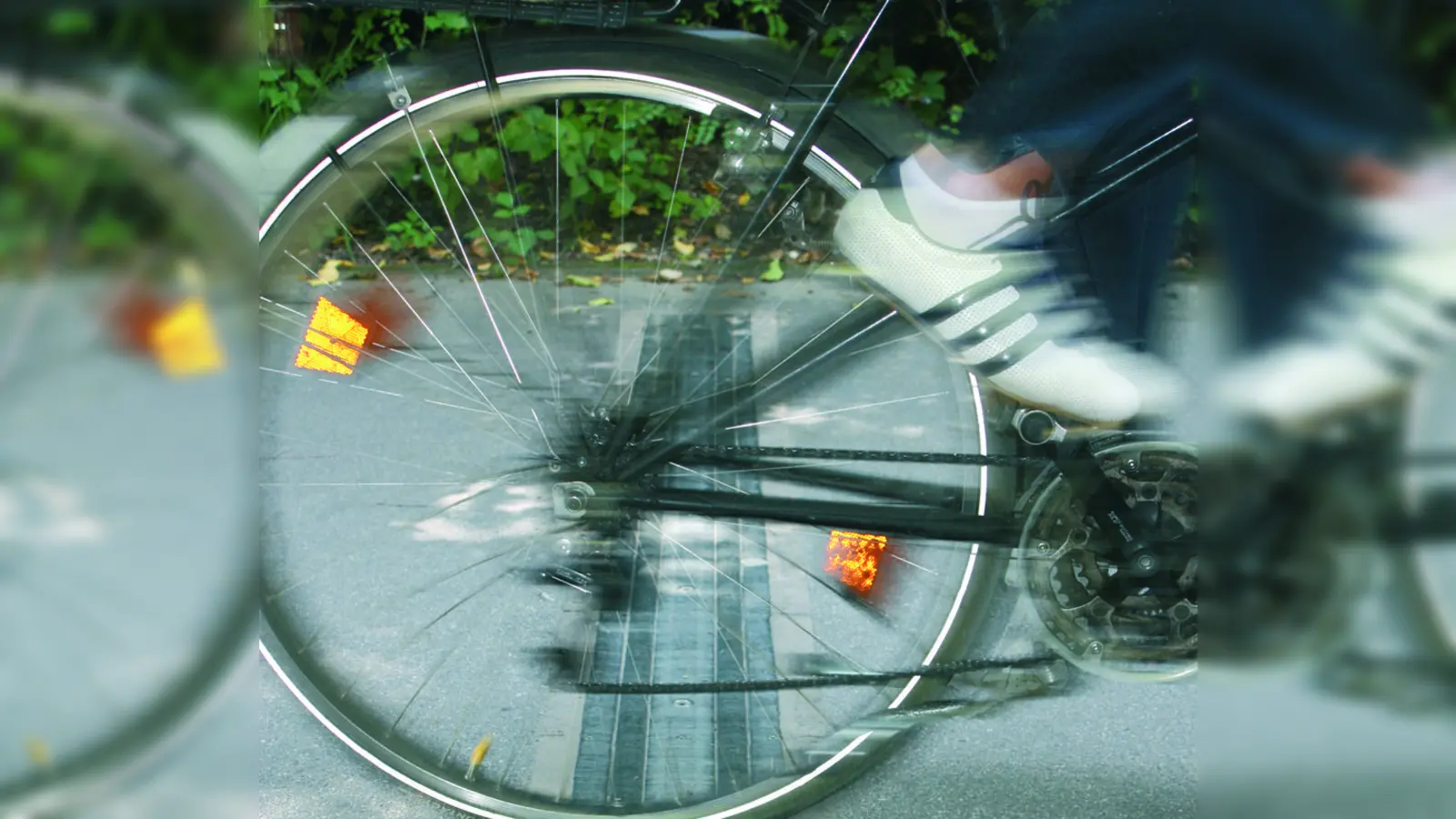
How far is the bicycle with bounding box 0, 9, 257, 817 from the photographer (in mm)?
1218

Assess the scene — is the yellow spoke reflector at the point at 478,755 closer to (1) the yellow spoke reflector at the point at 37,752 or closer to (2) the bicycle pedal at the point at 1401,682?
(1) the yellow spoke reflector at the point at 37,752

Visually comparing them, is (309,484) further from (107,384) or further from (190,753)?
(107,384)

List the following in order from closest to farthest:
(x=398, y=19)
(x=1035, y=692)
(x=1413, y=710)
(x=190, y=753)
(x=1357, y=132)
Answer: (x=1357, y=132) → (x=1413, y=710) → (x=190, y=753) → (x=1035, y=692) → (x=398, y=19)

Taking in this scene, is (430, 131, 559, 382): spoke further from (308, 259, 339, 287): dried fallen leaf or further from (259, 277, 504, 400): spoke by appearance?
(308, 259, 339, 287): dried fallen leaf

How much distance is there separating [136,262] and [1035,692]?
5.43ft

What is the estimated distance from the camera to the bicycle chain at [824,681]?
218 centimetres

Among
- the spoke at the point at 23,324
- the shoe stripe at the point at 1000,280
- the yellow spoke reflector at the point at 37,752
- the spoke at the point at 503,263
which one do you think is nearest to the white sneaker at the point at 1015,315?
the shoe stripe at the point at 1000,280

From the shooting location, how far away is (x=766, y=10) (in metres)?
2.38

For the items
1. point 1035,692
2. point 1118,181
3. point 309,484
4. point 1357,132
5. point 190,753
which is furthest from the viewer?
point 309,484

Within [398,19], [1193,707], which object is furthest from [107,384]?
[1193,707]

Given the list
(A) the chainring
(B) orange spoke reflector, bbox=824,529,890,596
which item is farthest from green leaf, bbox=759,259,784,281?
(A) the chainring

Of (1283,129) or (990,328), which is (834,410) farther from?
(1283,129)

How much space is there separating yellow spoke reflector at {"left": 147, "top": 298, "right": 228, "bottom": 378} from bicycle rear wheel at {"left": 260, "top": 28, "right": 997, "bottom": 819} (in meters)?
0.96

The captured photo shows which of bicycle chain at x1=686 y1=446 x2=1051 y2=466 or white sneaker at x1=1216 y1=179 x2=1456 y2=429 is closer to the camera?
white sneaker at x1=1216 y1=179 x2=1456 y2=429
